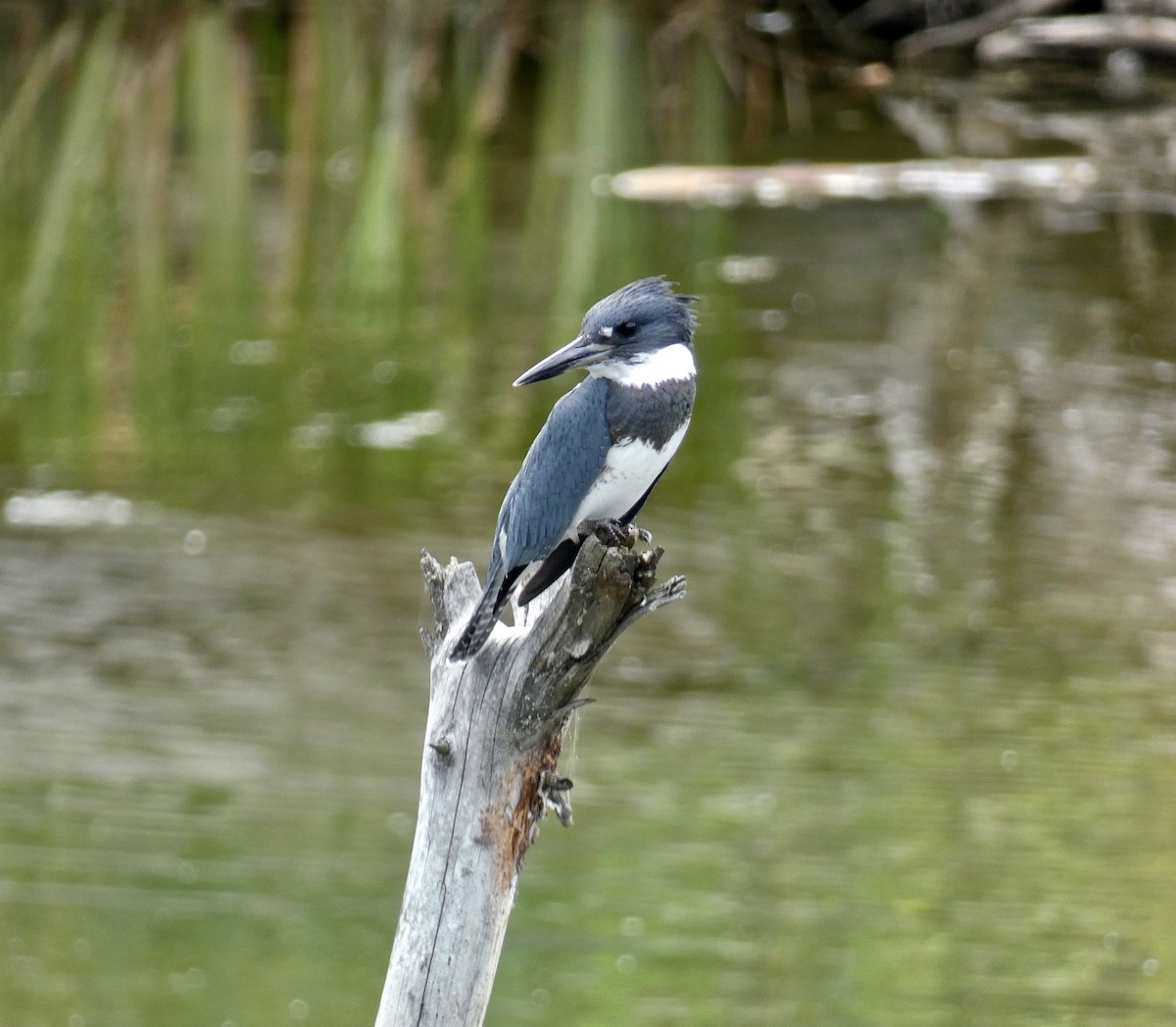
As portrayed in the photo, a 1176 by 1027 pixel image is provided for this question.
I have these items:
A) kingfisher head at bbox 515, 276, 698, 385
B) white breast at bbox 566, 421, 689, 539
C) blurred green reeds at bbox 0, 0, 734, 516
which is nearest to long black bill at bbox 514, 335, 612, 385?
kingfisher head at bbox 515, 276, 698, 385

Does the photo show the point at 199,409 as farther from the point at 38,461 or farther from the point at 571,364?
the point at 571,364

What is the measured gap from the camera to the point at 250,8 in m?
18.5

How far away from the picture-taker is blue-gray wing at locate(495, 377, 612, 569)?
3.59 m

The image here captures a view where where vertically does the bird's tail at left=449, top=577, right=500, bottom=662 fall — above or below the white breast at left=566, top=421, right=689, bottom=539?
below

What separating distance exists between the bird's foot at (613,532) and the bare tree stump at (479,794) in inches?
8.5

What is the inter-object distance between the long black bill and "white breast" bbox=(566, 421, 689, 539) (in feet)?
0.61

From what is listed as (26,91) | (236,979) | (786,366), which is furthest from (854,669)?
(26,91)

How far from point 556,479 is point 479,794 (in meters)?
0.61

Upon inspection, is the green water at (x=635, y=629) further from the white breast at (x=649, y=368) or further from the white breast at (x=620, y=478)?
the white breast at (x=649, y=368)

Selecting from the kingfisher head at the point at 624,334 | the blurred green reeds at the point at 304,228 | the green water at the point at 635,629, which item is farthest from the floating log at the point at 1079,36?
the kingfisher head at the point at 624,334

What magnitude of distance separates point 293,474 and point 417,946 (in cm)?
521

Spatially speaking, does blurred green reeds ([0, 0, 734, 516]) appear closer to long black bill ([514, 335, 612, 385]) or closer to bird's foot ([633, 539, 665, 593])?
long black bill ([514, 335, 612, 385])

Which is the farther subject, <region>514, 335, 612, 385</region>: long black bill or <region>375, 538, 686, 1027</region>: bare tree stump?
<region>514, 335, 612, 385</region>: long black bill

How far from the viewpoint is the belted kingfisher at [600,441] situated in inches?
142
